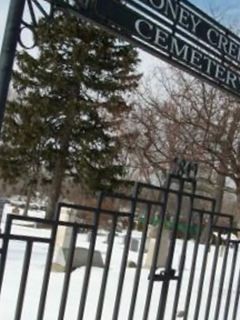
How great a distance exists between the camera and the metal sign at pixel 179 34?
411 cm

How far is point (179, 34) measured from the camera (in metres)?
4.55

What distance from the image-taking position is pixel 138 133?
85.5 feet

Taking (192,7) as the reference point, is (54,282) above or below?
below

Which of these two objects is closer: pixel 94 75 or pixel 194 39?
pixel 194 39

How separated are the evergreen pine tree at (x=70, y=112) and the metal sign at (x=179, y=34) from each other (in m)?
24.1

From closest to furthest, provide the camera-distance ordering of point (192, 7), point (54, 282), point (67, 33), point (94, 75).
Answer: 1. point (192, 7)
2. point (54, 282)
3. point (67, 33)
4. point (94, 75)

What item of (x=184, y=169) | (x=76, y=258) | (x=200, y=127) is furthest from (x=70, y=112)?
(x=184, y=169)

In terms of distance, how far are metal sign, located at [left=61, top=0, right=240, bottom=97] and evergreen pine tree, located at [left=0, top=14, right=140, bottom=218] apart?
947 inches

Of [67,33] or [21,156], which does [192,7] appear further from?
[21,156]

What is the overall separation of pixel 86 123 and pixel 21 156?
3.89m

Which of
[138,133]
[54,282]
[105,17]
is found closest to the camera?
[105,17]

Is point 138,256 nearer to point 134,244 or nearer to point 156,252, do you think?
point 156,252

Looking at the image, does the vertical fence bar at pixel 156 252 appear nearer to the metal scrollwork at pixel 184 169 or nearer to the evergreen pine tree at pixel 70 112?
the metal scrollwork at pixel 184 169

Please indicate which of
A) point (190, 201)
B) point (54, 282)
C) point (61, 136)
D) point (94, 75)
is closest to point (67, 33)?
point (94, 75)
